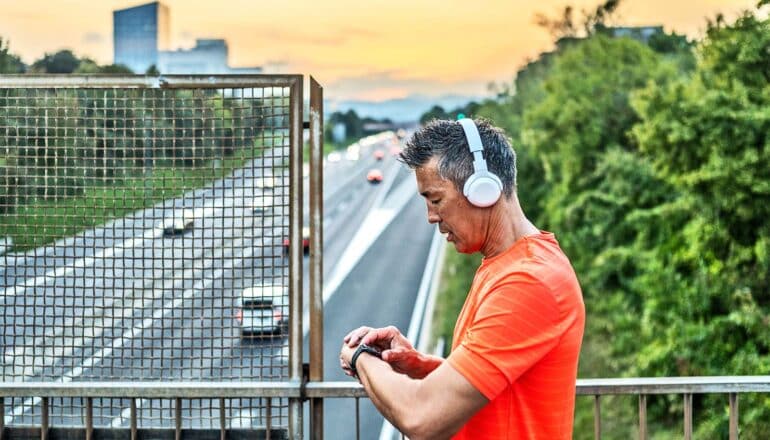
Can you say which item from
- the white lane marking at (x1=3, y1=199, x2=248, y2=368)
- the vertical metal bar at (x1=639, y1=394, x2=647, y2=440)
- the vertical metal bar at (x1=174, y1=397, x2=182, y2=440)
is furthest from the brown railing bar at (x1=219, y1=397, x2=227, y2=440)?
the vertical metal bar at (x1=639, y1=394, x2=647, y2=440)

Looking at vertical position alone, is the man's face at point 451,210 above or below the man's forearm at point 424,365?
above

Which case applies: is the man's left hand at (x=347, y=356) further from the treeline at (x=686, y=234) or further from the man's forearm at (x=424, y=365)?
the treeline at (x=686, y=234)

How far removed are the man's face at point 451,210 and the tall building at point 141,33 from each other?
11096 mm

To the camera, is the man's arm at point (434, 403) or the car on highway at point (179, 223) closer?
the man's arm at point (434, 403)

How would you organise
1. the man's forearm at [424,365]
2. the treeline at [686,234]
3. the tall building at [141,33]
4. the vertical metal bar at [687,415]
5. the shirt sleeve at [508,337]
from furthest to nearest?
the tall building at [141,33], the treeline at [686,234], the vertical metal bar at [687,415], the man's forearm at [424,365], the shirt sleeve at [508,337]

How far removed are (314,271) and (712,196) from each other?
1158 centimetres

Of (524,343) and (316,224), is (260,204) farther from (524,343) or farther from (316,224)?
(524,343)

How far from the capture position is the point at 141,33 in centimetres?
1480

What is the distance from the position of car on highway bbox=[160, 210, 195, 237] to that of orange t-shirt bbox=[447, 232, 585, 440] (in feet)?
3.84

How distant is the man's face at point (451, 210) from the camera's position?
1840 millimetres

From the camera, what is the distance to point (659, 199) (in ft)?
61.7

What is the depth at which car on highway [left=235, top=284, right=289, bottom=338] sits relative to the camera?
2.66 meters

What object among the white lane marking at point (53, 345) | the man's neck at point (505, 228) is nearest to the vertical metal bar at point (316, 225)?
the white lane marking at point (53, 345)

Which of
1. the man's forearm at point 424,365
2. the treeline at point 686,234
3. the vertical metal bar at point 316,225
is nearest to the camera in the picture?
the man's forearm at point 424,365
